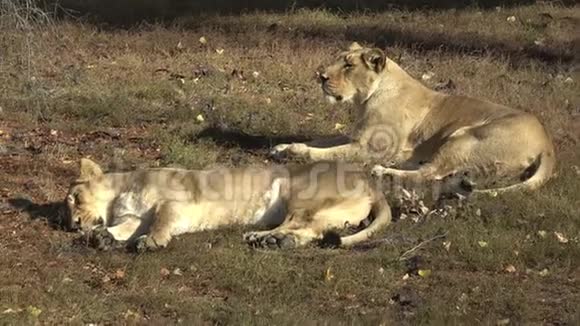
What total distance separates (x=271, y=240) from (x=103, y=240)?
112 cm

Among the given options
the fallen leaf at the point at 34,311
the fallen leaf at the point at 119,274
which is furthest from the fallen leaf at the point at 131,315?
the fallen leaf at the point at 119,274

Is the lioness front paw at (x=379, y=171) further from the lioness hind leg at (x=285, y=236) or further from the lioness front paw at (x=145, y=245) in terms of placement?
the lioness front paw at (x=145, y=245)

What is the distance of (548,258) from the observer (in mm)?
6844

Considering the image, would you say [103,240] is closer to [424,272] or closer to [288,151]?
[424,272]

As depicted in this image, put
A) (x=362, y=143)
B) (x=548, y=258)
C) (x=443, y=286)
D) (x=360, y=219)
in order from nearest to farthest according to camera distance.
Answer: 1. (x=443, y=286)
2. (x=548, y=258)
3. (x=360, y=219)
4. (x=362, y=143)

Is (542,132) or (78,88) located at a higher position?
(542,132)

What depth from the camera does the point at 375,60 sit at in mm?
9539

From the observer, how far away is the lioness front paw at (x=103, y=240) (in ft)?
23.0

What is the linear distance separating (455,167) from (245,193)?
6.79 feet

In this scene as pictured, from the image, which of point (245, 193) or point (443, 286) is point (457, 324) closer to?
point (443, 286)

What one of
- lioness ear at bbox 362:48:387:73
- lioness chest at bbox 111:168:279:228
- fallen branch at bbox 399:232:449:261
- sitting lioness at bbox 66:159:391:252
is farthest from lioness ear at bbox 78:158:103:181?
lioness ear at bbox 362:48:387:73

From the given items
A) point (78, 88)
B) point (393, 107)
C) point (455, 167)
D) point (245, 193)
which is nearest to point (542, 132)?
point (455, 167)

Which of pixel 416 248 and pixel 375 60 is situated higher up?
pixel 375 60

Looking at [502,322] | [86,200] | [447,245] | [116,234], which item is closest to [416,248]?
[447,245]
